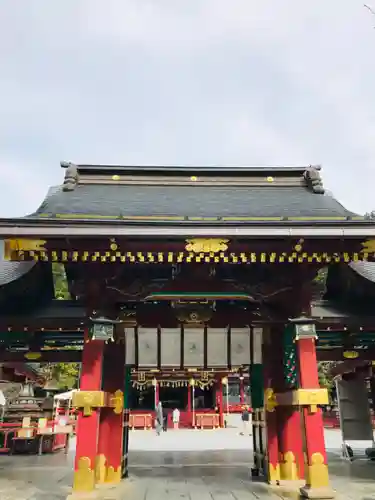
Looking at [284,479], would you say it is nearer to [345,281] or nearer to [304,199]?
[345,281]

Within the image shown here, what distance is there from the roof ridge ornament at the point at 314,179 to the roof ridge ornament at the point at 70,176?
602cm

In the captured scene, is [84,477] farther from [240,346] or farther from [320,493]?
[320,493]

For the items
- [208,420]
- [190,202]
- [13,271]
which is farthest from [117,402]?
[208,420]

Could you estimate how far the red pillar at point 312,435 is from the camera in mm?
7000

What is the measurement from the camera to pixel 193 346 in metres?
8.61

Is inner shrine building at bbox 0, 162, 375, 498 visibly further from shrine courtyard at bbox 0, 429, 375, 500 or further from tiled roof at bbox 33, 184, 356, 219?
shrine courtyard at bbox 0, 429, 375, 500

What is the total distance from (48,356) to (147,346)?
4.27 meters

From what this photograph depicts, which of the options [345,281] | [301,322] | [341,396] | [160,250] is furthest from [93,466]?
[341,396]

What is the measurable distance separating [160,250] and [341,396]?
10031 millimetres

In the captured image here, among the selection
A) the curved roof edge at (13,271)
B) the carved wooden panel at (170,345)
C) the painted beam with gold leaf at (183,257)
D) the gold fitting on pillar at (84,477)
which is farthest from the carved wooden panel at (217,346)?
the curved roof edge at (13,271)

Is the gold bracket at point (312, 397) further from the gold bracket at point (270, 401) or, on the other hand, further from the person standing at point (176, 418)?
the person standing at point (176, 418)

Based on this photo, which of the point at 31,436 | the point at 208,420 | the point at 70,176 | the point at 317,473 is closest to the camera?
the point at 317,473

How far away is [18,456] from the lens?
50.5 feet

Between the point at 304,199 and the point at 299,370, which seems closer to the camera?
the point at 299,370
